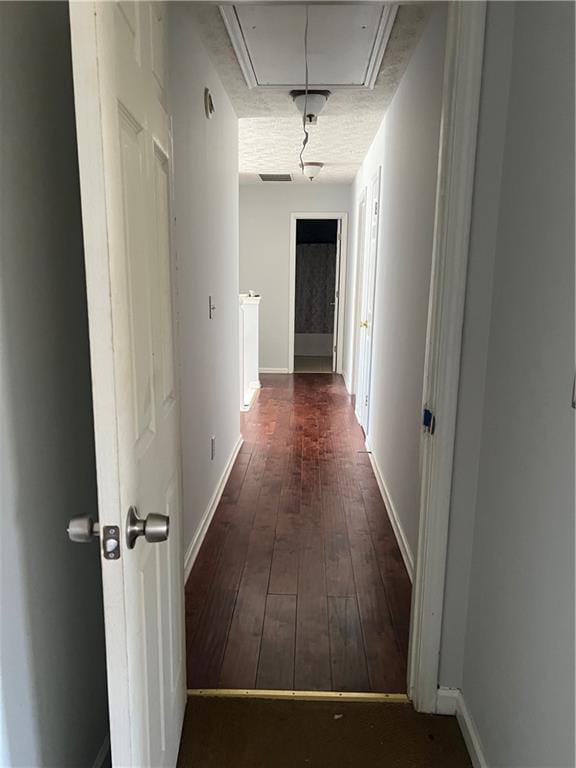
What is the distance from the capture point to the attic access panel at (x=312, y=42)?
2.20m

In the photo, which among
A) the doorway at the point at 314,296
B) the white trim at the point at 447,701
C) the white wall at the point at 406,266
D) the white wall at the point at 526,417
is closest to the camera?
the white wall at the point at 526,417

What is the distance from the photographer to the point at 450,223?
142cm

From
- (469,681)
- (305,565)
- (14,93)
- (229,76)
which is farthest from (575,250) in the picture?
(229,76)

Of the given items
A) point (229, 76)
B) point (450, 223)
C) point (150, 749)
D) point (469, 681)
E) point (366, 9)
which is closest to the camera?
point (150, 749)

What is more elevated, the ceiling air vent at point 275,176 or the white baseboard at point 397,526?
the ceiling air vent at point 275,176

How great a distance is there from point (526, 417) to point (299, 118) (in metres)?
3.25

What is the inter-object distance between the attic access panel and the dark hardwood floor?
86.2 inches

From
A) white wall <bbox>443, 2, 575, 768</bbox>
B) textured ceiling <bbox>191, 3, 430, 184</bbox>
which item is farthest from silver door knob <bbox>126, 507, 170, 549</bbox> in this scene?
textured ceiling <bbox>191, 3, 430, 184</bbox>

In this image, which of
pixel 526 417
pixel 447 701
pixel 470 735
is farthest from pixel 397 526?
pixel 526 417

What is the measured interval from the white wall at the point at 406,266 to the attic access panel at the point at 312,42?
23 centimetres

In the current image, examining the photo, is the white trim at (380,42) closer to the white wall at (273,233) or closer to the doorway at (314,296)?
the white wall at (273,233)

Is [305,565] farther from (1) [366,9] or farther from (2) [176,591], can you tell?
(1) [366,9]

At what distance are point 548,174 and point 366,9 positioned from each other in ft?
→ 4.95

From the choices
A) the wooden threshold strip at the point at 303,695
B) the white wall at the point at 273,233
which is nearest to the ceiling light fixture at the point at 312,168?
the white wall at the point at 273,233
